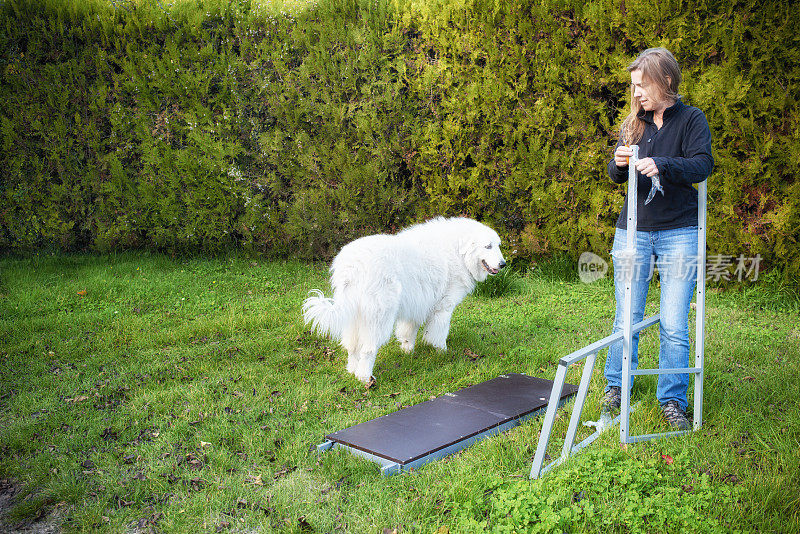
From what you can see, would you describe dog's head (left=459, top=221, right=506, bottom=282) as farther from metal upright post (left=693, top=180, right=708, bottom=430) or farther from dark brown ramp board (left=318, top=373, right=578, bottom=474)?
metal upright post (left=693, top=180, right=708, bottom=430)

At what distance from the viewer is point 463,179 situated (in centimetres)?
806

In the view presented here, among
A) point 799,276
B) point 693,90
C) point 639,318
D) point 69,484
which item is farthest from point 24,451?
point 799,276

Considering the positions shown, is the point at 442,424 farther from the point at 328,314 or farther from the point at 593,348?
the point at 593,348

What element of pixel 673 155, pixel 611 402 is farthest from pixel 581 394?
pixel 673 155

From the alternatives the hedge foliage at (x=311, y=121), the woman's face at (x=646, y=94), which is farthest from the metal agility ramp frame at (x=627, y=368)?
the hedge foliage at (x=311, y=121)

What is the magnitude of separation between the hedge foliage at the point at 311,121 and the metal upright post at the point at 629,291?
12.9ft

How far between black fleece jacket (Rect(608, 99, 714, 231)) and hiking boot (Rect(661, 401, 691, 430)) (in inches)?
46.8

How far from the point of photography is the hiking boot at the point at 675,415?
3832mm

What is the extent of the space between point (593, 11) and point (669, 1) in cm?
82

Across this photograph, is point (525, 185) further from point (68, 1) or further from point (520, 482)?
point (68, 1)

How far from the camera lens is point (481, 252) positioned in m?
5.66

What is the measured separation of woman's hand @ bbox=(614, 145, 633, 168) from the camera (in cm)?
334

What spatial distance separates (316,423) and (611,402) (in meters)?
2.10

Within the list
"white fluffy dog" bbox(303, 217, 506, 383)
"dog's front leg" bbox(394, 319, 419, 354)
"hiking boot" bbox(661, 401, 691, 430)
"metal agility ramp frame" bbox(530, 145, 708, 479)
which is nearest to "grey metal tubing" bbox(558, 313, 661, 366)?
"metal agility ramp frame" bbox(530, 145, 708, 479)
